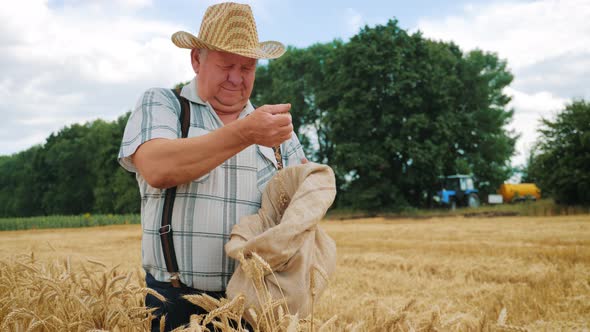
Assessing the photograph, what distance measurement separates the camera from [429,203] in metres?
30.9

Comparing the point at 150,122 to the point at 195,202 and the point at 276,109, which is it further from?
the point at 276,109

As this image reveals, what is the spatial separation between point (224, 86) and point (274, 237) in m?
0.72

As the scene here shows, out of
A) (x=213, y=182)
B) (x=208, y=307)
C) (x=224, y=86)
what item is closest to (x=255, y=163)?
(x=213, y=182)

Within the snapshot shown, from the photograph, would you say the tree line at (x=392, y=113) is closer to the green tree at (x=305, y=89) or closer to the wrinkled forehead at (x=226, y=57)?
the green tree at (x=305, y=89)

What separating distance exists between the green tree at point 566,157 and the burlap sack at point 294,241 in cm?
2055

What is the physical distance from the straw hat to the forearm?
1.40 ft

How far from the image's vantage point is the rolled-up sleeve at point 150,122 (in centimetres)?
184

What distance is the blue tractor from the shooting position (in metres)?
28.5

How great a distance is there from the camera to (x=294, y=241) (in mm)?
1644

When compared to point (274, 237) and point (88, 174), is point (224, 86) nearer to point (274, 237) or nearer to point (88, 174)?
point (274, 237)

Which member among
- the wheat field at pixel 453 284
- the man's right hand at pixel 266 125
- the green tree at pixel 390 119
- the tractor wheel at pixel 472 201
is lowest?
the wheat field at pixel 453 284

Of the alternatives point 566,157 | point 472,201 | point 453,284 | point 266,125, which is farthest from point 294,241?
point 472,201

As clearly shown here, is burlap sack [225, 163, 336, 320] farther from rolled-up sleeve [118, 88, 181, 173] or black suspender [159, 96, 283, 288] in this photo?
rolled-up sleeve [118, 88, 181, 173]

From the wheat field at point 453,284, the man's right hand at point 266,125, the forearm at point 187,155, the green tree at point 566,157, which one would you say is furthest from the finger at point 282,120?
the green tree at point 566,157
